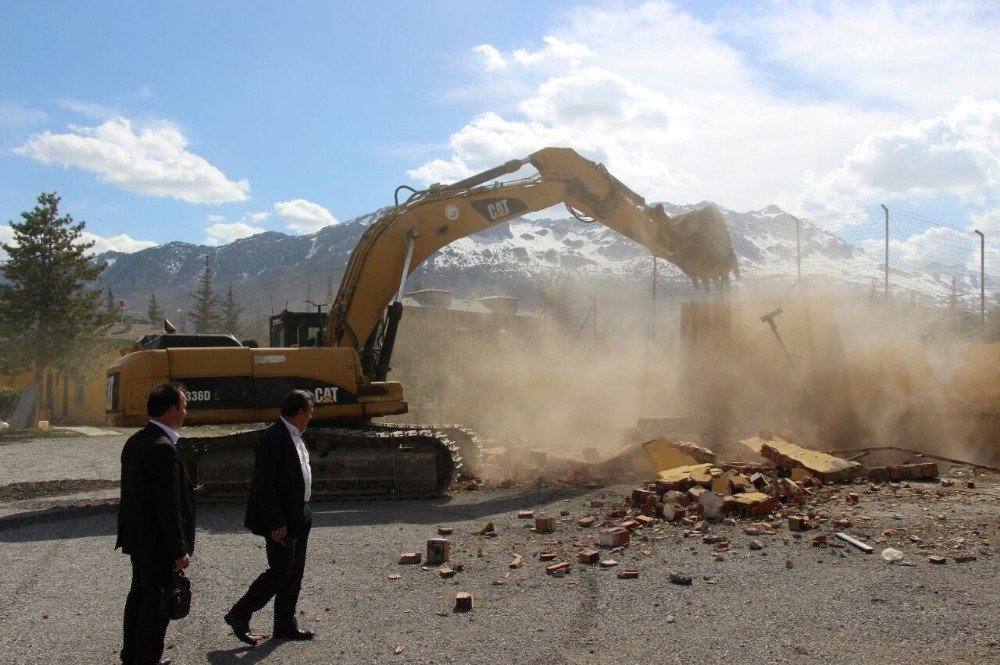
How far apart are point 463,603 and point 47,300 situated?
30.9 m

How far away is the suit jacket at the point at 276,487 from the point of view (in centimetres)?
557

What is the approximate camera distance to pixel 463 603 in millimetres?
6309

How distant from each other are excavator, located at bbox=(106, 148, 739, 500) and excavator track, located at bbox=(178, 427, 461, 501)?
15 millimetres

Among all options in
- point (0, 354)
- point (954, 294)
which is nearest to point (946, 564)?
point (0, 354)

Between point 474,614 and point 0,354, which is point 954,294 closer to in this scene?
point 0,354

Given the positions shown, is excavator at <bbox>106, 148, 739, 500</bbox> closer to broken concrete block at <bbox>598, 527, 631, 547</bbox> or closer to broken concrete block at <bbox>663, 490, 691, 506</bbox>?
broken concrete block at <bbox>663, 490, 691, 506</bbox>

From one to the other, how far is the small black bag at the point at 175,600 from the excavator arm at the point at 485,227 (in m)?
7.73

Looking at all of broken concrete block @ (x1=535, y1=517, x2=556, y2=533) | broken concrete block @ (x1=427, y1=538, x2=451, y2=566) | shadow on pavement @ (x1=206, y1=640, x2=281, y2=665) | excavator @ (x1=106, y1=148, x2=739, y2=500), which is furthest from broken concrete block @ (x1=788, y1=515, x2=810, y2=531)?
shadow on pavement @ (x1=206, y1=640, x2=281, y2=665)

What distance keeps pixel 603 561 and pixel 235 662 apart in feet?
11.6

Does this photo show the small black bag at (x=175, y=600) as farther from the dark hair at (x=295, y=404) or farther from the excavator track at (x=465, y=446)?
the excavator track at (x=465, y=446)

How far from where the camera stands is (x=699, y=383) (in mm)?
18734

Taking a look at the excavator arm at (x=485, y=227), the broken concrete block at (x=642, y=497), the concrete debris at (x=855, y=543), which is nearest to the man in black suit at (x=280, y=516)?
the broken concrete block at (x=642, y=497)

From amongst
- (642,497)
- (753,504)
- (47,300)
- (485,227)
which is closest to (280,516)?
(642,497)

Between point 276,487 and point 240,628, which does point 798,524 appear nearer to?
point 276,487
